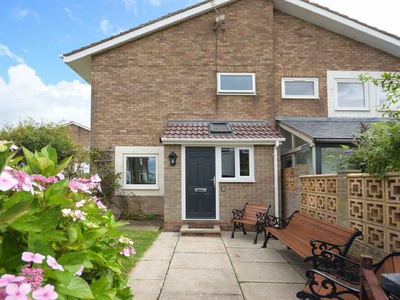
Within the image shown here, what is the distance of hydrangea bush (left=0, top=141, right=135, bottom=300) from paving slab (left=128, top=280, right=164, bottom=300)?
190cm

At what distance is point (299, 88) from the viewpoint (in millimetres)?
10227

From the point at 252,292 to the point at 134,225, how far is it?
225 inches

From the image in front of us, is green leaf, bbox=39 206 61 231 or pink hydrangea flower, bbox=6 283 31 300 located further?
green leaf, bbox=39 206 61 231

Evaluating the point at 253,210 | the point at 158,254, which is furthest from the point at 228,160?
the point at 158,254

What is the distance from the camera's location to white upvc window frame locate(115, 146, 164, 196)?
9.68 m

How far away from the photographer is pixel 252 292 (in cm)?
374

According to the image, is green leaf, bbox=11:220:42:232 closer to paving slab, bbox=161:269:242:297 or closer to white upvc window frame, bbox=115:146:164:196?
paving slab, bbox=161:269:242:297

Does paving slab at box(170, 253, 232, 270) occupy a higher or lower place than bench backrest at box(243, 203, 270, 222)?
lower

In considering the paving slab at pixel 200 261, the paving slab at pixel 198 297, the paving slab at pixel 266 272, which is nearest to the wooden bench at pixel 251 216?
the paving slab at pixel 200 261

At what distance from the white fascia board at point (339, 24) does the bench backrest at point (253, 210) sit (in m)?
7.25

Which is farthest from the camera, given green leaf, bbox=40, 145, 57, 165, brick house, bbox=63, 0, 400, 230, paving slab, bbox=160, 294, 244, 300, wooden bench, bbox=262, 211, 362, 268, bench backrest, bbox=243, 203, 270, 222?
brick house, bbox=63, 0, 400, 230

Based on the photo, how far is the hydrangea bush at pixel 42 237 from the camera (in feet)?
3.28

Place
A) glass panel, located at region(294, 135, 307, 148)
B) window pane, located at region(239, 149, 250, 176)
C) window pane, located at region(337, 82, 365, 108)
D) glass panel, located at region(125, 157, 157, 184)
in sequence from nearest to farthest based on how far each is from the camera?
window pane, located at region(239, 149, 250, 176) < glass panel, located at region(294, 135, 307, 148) < glass panel, located at region(125, 157, 157, 184) < window pane, located at region(337, 82, 365, 108)

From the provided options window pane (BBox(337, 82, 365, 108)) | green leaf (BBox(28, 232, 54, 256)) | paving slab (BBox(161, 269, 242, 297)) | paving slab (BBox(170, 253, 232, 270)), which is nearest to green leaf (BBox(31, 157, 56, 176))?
green leaf (BBox(28, 232, 54, 256))
